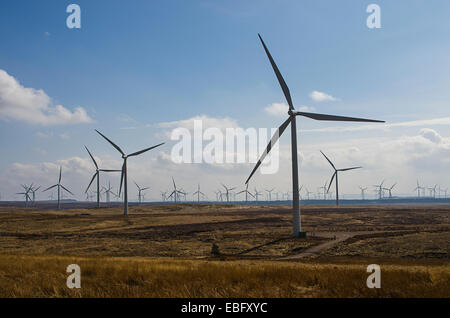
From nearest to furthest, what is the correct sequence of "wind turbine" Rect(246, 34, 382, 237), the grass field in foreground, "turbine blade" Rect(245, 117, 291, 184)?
the grass field in foreground → "turbine blade" Rect(245, 117, 291, 184) → "wind turbine" Rect(246, 34, 382, 237)

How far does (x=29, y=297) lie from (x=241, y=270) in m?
8.80

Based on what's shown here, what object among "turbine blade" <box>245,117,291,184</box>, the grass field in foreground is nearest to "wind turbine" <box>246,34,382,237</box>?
"turbine blade" <box>245,117,291,184</box>

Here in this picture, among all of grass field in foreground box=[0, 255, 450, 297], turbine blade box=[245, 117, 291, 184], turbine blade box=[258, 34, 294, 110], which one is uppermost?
turbine blade box=[258, 34, 294, 110]

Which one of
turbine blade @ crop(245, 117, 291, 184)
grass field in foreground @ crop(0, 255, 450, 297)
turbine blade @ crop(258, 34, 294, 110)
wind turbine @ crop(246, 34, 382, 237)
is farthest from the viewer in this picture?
turbine blade @ crop(258, 34, 294, 110)

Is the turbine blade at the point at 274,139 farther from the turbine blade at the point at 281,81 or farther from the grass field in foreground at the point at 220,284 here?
the grass field in foreground at the point at 220,284

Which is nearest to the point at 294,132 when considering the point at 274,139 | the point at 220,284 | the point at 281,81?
the point at 274,139

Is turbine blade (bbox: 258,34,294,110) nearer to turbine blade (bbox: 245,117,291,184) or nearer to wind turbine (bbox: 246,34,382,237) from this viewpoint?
wind turbine (bbox: 246,34,382,237)

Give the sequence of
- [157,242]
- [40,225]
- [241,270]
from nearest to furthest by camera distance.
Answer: [241,270], [157,242], [40,225]

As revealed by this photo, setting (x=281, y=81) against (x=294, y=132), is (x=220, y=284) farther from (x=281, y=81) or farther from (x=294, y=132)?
(x=281, y=81)

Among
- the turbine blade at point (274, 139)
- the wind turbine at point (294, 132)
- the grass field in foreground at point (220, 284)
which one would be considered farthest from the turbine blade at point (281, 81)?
the grass field in foreground at point (220, 284)
